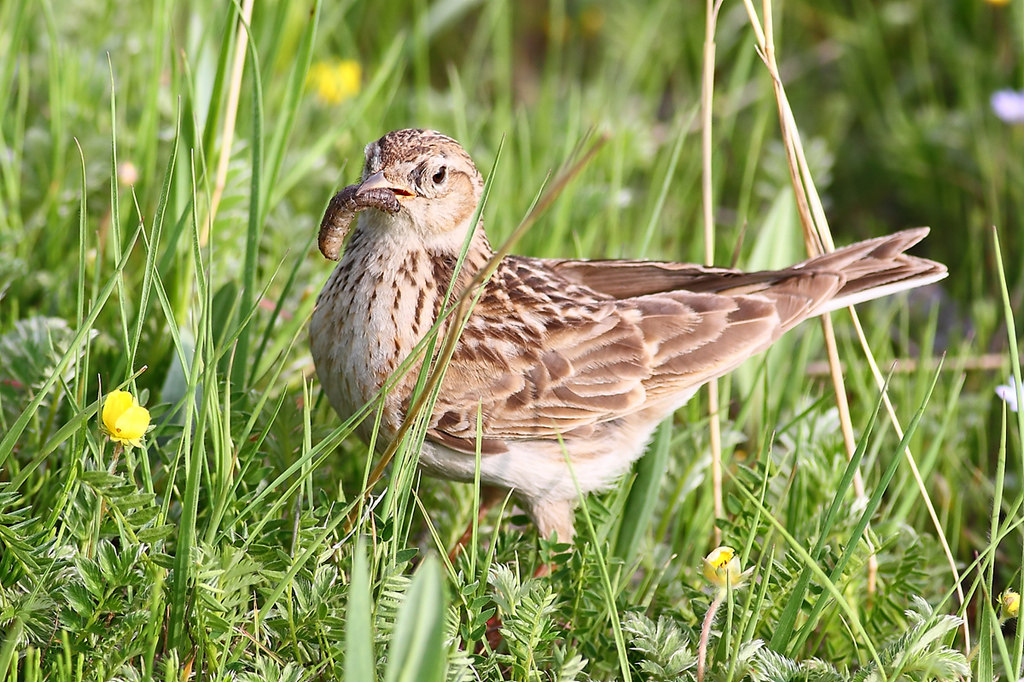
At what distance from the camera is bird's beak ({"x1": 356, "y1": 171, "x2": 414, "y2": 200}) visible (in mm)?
3367

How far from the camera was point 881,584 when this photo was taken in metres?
3.59

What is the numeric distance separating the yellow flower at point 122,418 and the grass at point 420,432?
2.8 inches

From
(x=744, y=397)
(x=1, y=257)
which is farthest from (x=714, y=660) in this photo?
(x=1, y=257)

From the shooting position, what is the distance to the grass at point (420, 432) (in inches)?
106

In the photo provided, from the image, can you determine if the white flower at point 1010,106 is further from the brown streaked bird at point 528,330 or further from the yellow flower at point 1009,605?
the yellow flower at point 1009,605

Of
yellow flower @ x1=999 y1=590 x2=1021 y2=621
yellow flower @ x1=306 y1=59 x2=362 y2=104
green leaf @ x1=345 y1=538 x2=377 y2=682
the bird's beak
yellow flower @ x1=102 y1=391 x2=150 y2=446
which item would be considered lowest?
yellow flower @ x1=999 y1=590 x2=1021 y2=621

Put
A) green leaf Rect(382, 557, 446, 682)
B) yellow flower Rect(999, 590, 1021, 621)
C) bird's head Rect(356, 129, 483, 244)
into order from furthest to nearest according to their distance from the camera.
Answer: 1. bird's head Rect(356, 129, 483, 244)
2. yellow flower Rect(999, 590, 1021, 621)
3. green leaf Rect(382, 557, 446, 682)

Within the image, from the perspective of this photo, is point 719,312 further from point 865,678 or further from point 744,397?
point 865,678

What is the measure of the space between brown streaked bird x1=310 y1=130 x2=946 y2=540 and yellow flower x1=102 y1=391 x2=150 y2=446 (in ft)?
2.81

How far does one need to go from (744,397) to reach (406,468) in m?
2.01

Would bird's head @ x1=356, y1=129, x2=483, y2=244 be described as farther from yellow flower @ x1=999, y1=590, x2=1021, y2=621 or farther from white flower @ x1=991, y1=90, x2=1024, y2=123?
white flower @ x1=991, y1=90, x2=1024, y2=123

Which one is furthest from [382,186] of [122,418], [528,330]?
[122,418]

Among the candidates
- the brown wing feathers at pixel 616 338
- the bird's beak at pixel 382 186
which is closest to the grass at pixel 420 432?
the bird's beak at pixel 382 186

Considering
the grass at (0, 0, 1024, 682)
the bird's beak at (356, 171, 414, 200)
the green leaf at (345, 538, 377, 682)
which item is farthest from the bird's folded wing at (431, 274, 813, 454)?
the green leaf at (345, 538, 377, 682)
